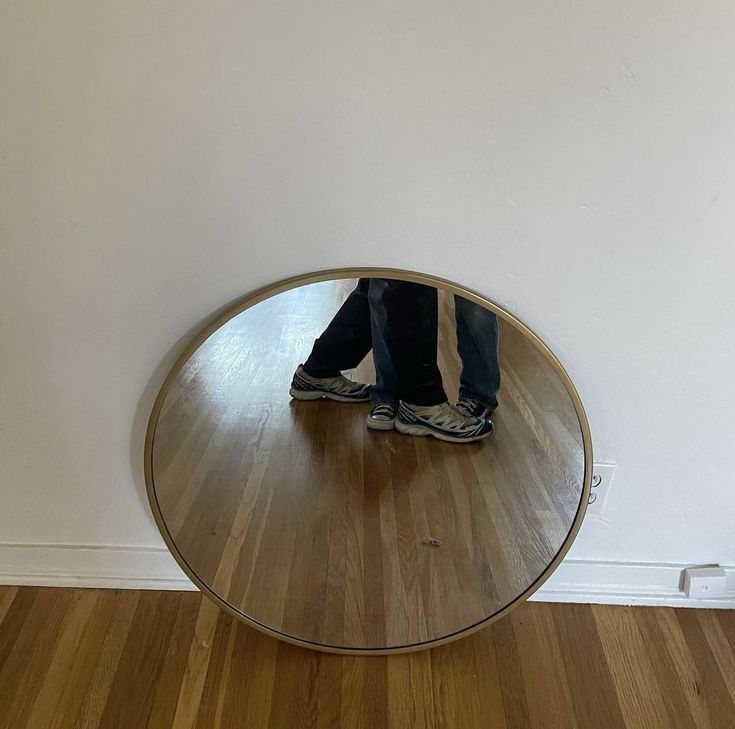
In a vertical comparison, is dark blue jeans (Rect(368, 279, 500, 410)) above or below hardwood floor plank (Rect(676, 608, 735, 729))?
above

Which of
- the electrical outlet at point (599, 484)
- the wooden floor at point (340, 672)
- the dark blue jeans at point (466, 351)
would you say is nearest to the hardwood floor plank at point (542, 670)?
the wooden floor at point (340, 672)

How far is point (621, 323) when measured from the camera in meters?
1.10

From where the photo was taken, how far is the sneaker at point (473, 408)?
1.12 meters

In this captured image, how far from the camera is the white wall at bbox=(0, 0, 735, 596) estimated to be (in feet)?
2.96

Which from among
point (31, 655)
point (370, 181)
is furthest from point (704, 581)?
point (31, 655)

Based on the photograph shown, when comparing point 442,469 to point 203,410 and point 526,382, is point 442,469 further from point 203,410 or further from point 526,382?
point 203,410

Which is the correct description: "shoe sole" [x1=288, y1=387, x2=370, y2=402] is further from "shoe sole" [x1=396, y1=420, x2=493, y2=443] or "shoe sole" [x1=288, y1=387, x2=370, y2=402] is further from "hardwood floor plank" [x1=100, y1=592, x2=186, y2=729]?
"hardwood floor plank" [x1=100, y1=592, x2=186, y2=729]

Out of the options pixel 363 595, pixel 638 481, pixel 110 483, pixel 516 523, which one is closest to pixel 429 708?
pixel 363 595

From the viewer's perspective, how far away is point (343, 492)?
1.21m

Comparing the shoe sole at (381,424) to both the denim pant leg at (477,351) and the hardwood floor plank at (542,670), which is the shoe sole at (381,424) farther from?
the hardwood floor plank at (542,670)

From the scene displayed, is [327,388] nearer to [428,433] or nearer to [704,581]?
[428,433]

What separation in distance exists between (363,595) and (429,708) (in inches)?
8.7

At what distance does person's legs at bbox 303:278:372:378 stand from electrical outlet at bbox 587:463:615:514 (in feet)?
1.60

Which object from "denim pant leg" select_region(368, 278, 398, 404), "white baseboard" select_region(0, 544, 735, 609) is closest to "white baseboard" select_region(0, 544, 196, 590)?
"white baseboard" select_region(0, 544, 735, 609)
